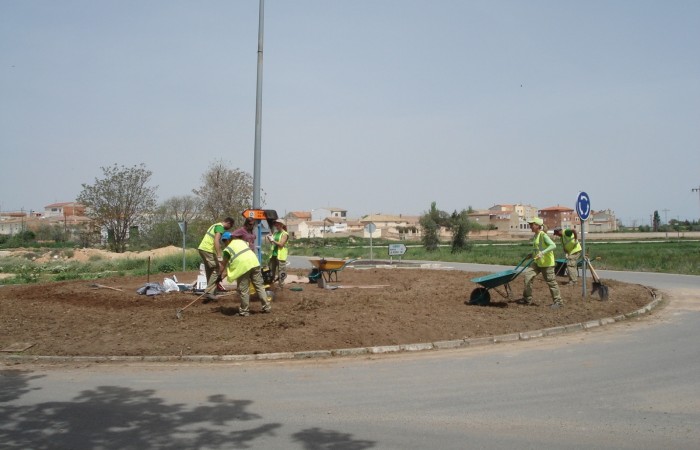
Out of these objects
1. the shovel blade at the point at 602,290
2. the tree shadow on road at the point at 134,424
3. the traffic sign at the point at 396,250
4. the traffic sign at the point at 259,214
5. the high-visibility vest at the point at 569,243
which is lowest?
the tree shadow on road at the point at 134,424

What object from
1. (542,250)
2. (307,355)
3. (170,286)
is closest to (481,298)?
(542,250)

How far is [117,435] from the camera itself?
5.29 meters

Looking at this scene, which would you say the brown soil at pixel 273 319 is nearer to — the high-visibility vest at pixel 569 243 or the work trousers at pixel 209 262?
the work trousers at pixel 209 262

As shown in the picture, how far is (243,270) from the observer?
411 inches

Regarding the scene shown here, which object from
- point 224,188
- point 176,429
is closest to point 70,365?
point 176,429

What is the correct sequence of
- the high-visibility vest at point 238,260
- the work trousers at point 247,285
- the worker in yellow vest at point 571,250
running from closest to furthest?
1. the high-visibility vest at point 238,260
2. the work trousers at point 247,285
3. the worker in yellow vest at point 571,250

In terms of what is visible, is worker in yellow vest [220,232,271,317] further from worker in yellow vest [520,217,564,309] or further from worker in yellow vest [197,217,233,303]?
worker in yellow vest [520,217,564,309]

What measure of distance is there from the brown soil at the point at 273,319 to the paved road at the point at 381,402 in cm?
75

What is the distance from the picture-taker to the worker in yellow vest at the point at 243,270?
1047 centimetres

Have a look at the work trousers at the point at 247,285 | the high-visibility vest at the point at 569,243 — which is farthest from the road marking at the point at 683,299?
the work trousers at the point at 247,285

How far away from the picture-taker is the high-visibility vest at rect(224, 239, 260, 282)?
34.3 feet

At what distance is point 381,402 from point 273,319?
14.3 ft

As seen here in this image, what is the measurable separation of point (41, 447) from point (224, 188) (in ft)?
122

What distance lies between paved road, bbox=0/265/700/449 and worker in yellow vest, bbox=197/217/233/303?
157 inches
